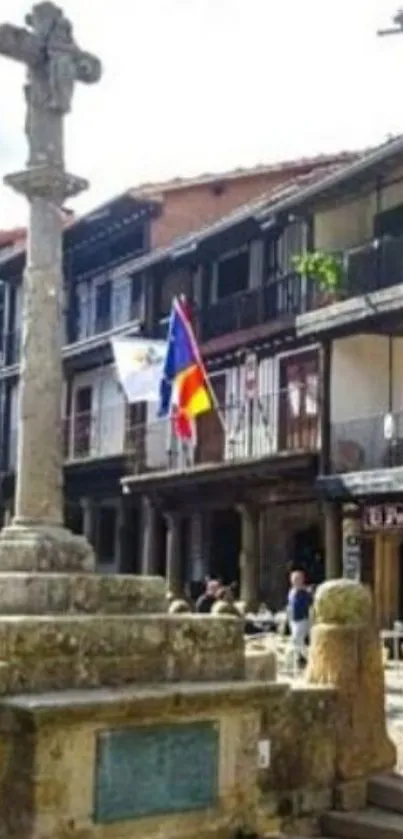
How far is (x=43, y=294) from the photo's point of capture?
9.71 metres

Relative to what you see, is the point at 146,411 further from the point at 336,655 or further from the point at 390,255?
the point at 336,655

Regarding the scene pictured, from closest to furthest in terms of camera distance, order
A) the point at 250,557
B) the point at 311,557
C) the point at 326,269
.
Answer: the point at 326,269
the point at 250,557
the point at 311,557

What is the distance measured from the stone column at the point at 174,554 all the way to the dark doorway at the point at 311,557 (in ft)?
9.10

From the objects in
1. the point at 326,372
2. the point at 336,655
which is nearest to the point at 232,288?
the point at 326,372

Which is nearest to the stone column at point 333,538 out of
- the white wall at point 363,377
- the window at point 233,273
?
the white wall at point 363,377

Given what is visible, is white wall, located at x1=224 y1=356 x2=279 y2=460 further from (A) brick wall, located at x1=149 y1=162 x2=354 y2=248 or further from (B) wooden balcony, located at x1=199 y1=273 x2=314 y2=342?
(A) brick wall, located at x1=149 y1=162 x2=354 y2=248

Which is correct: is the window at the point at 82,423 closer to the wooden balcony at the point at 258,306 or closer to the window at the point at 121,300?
the window at the point at 121,300

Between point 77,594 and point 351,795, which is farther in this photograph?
point 351,795

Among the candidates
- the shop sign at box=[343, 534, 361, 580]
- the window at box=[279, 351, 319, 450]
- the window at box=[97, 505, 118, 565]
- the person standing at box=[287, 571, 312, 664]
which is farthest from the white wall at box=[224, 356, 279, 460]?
the person standing at box=[287, 571, 312, 664]

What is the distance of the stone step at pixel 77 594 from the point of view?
9078 mm

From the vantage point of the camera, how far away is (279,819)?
31.7 feet

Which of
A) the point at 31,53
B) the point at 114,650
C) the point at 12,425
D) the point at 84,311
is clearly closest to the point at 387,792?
the point at 114,650

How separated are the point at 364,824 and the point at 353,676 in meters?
1.16

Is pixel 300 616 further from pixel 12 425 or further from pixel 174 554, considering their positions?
pixel 12 425
